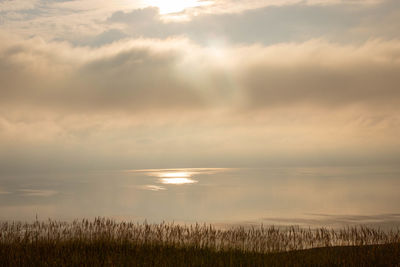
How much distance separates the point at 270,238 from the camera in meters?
20.5

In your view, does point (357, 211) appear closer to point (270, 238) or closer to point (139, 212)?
point (139, 212)

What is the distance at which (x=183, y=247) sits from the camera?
62.5ft

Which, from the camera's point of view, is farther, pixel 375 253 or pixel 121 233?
pixel 121 233

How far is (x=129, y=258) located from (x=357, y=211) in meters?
50.8

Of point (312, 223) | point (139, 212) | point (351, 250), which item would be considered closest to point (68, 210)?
point (139, 212)

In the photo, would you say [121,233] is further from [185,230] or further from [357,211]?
[357,211]

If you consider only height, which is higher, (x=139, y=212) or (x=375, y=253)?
(x=139, y=212)

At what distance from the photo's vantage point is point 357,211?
58531 mm

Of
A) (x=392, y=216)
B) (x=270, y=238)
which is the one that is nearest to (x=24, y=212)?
(x=270, y=238)

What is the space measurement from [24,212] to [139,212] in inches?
670

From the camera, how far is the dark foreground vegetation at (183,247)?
15078 mm

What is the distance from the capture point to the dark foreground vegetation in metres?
15.1

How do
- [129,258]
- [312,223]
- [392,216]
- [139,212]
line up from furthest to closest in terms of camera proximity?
1. [139,212]
2. [392,216]
3. [312,223]
4. [129,258]

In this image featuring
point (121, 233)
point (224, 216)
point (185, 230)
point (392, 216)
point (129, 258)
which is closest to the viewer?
point (129, 258)
